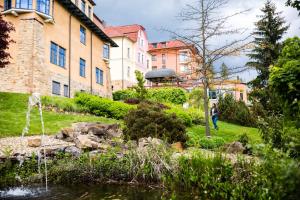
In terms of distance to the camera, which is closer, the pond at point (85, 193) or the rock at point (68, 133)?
the pond at point (85, 193)

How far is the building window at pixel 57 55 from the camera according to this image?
2635 centimetres

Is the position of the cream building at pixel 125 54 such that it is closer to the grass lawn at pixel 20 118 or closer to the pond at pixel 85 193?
the grass lawn at pixel 20 118

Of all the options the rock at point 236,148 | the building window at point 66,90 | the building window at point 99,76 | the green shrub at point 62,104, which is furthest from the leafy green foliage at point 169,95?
the rock at point 236,148

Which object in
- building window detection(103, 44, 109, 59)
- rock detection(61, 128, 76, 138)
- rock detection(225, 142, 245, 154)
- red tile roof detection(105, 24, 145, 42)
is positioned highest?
red tile roof detection(105, 24, 145, 42)

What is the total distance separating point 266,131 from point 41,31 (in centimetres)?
2144

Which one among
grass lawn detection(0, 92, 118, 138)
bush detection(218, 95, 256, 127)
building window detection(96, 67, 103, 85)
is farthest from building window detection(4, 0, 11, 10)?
bush detection(218, 95, 256, 127)

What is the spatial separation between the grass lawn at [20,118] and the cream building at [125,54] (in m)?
28.7

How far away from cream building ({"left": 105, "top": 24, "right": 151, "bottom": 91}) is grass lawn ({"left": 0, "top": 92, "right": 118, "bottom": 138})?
28.7 m

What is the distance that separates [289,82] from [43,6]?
75.7 ft

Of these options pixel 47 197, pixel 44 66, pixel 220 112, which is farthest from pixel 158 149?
pixel 220 112

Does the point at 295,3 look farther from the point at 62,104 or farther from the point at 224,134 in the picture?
the point at 62,104

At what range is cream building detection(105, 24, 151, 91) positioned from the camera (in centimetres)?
5022

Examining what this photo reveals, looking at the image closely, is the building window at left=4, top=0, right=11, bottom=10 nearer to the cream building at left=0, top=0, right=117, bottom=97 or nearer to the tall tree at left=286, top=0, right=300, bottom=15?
the cream building at left=0, top=0, right=117, bottom=97

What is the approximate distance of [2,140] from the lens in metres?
12.9
